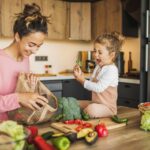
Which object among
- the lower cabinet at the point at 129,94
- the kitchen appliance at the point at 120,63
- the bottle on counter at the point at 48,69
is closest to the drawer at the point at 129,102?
the lower cabinet at the point at 129,94

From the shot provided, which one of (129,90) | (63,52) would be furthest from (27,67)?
(63,52)

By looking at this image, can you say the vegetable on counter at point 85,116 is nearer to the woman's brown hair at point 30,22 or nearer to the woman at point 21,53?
the woman at point 21,53

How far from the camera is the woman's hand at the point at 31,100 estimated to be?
1.10m

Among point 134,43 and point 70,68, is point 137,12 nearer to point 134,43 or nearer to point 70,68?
point 134,43

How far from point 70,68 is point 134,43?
3.40ft

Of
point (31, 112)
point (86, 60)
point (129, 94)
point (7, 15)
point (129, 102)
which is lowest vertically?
point (129, 102)

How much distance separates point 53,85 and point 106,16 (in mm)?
1266

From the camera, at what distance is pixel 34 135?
966 mm

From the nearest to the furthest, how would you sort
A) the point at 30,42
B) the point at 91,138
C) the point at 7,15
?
the point at 91,138, the point at 30,42, the point at 7,15

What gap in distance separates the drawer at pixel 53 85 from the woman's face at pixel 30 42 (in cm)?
175

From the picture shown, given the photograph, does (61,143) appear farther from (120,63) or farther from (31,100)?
(120,63)

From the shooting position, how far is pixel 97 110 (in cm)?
143

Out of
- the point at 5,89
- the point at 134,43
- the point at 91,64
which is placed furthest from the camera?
the point at 91,64

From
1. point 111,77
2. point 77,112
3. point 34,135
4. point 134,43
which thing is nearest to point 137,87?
point 134,43
